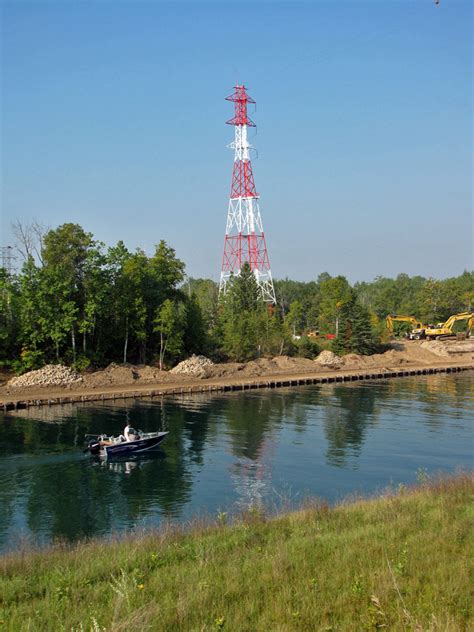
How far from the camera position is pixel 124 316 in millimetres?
70000

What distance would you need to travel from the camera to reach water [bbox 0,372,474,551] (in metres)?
27.4

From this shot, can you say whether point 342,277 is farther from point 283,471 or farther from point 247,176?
point 283,471

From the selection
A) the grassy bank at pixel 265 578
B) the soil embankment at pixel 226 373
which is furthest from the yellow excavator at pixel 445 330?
the grassy bank at pixel 265 578

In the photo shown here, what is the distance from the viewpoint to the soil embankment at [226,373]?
59406mm

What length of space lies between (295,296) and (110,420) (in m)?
123

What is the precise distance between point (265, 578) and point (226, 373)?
61265mm

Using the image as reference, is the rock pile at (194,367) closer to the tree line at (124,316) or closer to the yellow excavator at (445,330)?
the tree line at (124,316)

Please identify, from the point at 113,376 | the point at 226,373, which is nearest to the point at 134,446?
the point at 113,376

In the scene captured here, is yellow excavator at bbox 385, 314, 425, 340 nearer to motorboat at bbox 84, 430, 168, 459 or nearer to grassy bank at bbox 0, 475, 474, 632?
motorboat at bbox 84, 430, 168, 459

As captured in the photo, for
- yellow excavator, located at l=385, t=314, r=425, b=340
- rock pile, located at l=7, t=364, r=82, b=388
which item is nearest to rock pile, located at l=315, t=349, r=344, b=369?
yellow excavator, located at l=385, t=314, r=425, b=340

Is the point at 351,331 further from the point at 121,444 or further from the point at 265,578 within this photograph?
the point at 265,578

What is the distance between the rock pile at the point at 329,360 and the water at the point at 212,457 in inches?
918

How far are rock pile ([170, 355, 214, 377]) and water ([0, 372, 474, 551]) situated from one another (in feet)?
37.8

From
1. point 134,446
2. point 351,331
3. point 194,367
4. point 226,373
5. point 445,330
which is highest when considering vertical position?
point 445,330
